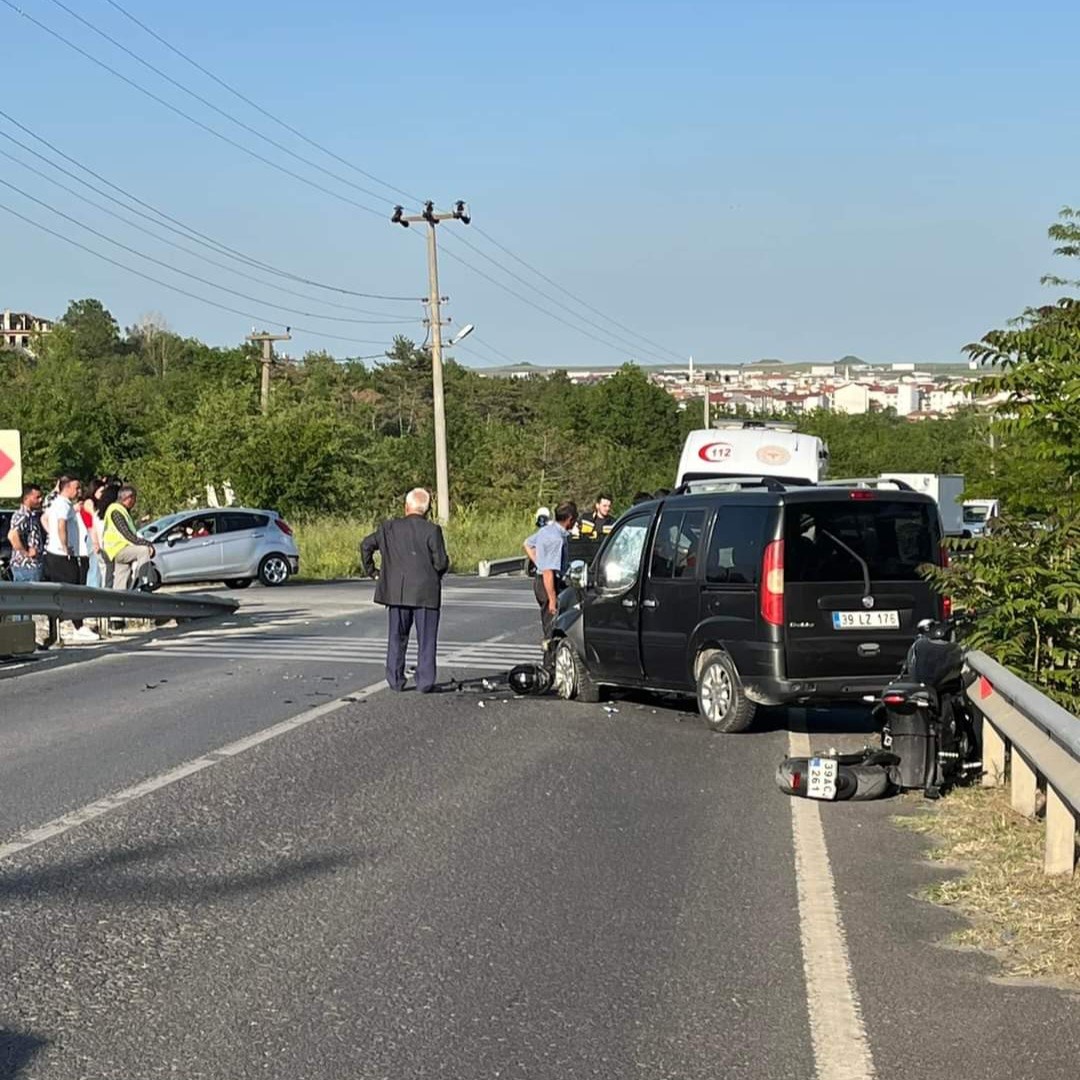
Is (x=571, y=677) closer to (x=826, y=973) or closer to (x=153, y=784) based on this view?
(x=153, y=784)

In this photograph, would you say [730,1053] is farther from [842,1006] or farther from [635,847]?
[635,847]

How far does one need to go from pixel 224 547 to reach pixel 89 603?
642 inches

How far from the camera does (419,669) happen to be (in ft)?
52.8

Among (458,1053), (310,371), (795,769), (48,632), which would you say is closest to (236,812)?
(795,769)

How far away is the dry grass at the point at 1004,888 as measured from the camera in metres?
6.82

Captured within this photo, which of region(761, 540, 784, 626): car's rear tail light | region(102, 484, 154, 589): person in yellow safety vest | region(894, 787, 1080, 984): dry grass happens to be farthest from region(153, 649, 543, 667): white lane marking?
region(894, 787, 1080, 984): dry grass

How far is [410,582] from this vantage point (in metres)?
16.0

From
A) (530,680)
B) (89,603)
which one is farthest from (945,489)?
(530,680)

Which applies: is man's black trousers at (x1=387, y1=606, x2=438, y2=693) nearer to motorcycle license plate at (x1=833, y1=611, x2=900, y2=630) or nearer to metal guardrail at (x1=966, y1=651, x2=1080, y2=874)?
motorcycle license plate at (x1=833, y1=611, x2=900, y2=630)

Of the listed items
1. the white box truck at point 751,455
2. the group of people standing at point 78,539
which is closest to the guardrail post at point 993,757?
the group of people standing at point 78,539

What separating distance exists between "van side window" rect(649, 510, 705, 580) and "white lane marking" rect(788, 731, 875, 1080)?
185 inches

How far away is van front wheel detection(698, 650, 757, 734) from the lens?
13383mm

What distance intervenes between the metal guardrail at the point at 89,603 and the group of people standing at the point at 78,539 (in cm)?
51

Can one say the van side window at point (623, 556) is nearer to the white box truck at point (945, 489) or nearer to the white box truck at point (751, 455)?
the white box truck at point (751, 455)
